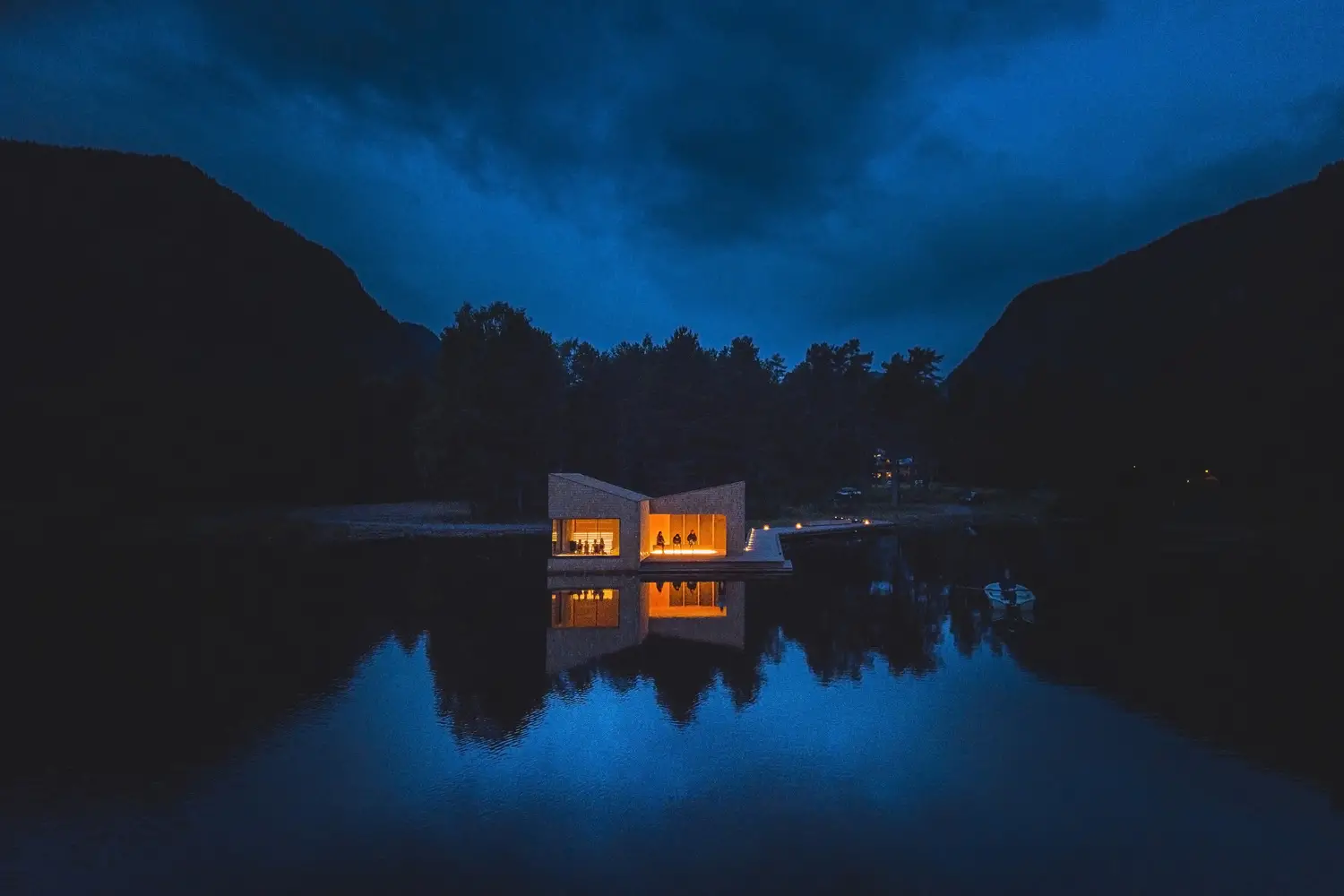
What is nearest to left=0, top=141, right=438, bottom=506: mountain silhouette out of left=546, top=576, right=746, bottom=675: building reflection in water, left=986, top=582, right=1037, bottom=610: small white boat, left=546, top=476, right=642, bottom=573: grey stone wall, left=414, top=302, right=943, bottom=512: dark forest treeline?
left=414, top=302, right=943, bottom=512: dark forest treeline

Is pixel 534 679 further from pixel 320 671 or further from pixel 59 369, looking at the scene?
pixel 59 369

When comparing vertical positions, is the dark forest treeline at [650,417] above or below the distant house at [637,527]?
above

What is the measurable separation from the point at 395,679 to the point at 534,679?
3.01 meters

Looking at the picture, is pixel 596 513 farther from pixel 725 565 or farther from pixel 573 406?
pixel 573 406

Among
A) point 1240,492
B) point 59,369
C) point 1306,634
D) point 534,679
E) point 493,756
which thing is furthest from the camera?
point 59,369

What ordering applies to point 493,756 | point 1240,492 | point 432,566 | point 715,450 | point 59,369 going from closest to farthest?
point 493,756 < point 432,566 < point 1240,492 < point 715,450 < point 59,369

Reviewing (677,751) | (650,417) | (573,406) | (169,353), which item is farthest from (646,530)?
(169,353)

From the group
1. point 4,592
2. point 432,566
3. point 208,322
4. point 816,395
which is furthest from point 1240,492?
point 208,322

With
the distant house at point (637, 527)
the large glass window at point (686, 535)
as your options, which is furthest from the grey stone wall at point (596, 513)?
the large glass window at point (686, 535)

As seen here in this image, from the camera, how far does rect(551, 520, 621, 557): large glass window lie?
2795 centimetres

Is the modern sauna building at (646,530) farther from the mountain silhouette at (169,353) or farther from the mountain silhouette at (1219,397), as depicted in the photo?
the mountain silhouette at (169,353)

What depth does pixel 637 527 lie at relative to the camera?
27.2 metres

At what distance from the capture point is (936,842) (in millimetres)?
9188

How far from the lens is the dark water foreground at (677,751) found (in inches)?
343
